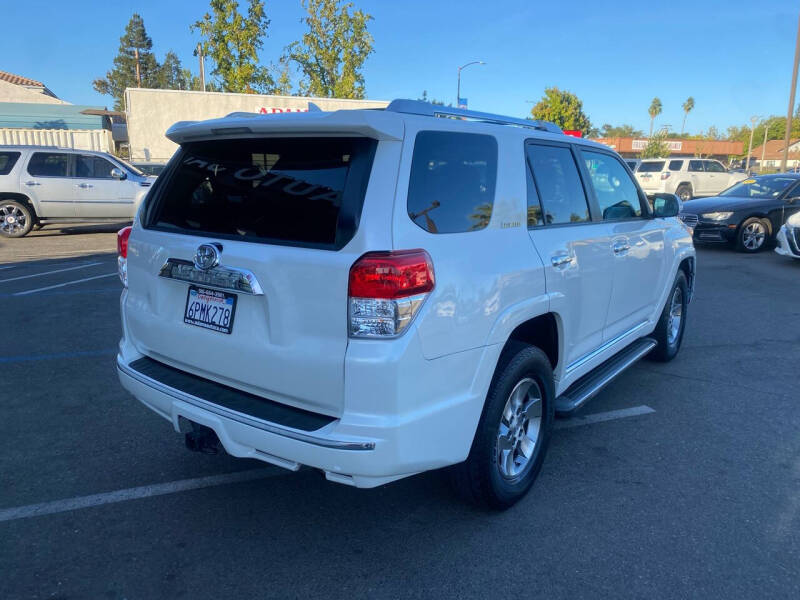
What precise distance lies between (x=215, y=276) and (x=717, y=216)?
41.7ft

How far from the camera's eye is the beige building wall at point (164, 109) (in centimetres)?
2273

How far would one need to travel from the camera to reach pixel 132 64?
86062 millimetres

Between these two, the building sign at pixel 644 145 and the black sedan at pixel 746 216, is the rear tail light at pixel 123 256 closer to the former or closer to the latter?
the black sedan at pixel 746 216

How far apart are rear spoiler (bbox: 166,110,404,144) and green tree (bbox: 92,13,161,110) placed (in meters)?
92.6

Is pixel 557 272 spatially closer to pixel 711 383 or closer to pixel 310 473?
pixel 310 473

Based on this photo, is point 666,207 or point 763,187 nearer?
point 666,207

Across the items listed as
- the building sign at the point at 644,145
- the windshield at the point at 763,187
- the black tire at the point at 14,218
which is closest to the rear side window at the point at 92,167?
the black tire at the point at 14,218

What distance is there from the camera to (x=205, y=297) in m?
2.71

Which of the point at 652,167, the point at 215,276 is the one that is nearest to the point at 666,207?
the point at 215,276

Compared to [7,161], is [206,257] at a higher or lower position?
lower

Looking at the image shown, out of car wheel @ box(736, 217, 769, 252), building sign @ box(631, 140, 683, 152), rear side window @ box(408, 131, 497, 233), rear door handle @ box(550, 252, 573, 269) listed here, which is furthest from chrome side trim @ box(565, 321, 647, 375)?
building sign @ box(631, 140, 683, 152)

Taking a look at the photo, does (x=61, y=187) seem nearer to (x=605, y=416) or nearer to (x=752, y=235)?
(x=605, y=416)

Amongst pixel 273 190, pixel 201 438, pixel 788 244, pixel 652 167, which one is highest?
pixel 652 167

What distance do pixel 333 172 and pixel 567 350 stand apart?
1.80 meters
